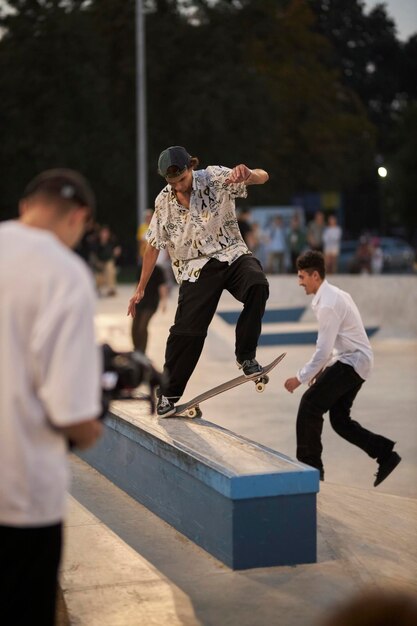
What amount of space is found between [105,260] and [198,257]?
2116 centimetres

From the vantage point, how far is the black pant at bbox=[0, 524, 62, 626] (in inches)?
120

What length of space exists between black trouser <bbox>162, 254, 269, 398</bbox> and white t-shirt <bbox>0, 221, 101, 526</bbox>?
3.94m

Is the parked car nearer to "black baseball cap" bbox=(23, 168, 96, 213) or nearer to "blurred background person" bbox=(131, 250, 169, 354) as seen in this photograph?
"blurred background person" bbox=(131, 250, 169, 354)

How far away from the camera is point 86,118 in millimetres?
45469

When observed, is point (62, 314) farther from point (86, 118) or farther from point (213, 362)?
point (86, 118)

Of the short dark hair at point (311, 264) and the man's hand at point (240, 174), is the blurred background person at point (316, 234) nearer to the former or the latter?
the short dark hair at point (311, 264)

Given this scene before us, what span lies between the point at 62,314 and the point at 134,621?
2.14 meters

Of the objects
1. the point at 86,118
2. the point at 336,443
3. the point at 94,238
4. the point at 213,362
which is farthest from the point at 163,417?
the point at 86,118

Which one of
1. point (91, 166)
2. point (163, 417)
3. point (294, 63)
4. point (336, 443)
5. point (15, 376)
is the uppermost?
point (294, 63)

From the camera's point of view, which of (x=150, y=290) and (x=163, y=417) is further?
(x=150, y=290)

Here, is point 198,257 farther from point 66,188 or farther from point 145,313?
point 145,313

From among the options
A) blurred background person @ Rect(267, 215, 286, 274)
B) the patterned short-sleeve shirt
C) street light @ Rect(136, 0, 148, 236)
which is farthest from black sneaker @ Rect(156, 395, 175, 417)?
blurred background person @ Rect(267, 215, 286, 274)

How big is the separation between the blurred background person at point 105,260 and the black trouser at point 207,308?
20.2 m

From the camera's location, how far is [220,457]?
5.61 m
